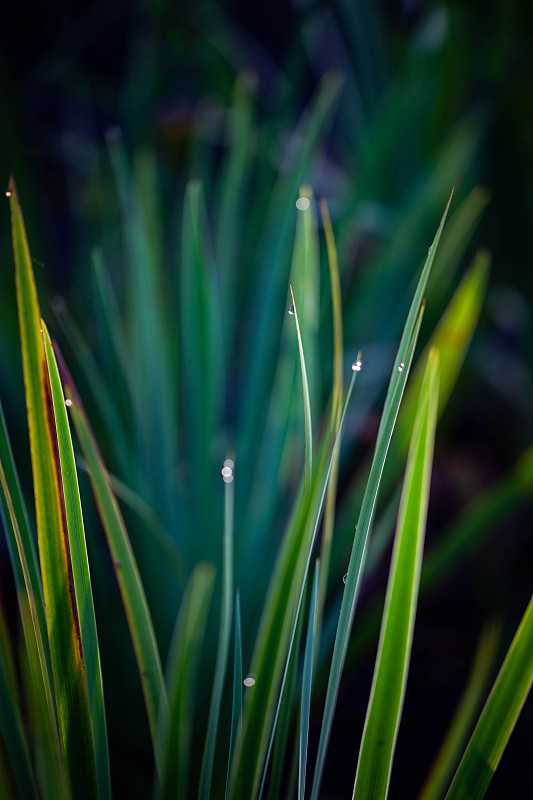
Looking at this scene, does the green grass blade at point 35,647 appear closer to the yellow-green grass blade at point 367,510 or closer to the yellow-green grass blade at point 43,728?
the yellow-green grass blade at point 43,728

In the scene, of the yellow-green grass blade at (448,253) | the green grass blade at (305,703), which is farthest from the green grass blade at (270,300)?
the green grass blade at (305,703)

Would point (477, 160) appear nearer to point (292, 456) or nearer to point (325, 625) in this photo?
point (292, 456)

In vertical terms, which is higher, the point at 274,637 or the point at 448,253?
the point at 448,253

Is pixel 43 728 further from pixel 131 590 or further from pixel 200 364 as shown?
pixel 200 364

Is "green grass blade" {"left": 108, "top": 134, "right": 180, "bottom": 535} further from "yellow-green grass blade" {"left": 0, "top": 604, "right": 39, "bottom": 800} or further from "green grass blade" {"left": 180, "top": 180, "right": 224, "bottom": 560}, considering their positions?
"yellow-green grass blade" {"left": 0, "top": 604, "right": 39, "bottom": 800}

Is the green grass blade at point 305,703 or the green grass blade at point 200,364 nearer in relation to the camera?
the green grass blade at point 305,703

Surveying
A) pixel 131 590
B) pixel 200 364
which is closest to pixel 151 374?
pixel 200 364

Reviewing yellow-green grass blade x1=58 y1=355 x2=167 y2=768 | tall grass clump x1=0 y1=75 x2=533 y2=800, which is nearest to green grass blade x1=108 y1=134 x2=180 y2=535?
tall grass clump x1=0 y1=75 x2=533 y2=800
